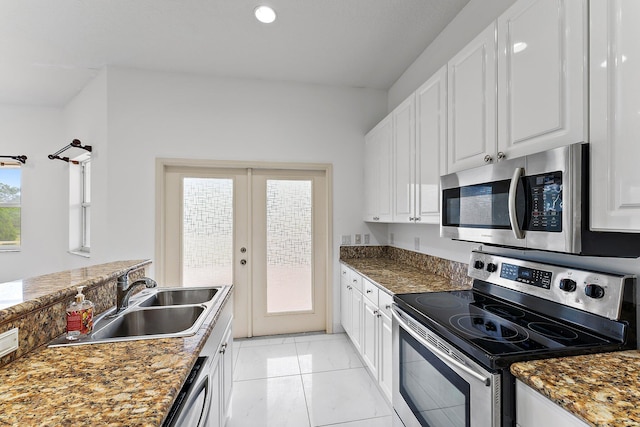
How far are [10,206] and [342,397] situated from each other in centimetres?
488

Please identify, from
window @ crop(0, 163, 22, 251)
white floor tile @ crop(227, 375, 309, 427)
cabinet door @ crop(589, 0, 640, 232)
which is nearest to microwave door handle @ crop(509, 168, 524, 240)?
cabinet door @ crop(589, 0, 640, 232)

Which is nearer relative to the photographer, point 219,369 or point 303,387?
point 219,369

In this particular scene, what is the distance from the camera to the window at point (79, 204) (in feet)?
13.1

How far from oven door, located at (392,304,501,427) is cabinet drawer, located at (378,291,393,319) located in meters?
0.16

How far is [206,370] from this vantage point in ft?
4.07

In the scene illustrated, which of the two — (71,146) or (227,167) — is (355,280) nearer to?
(227,167)

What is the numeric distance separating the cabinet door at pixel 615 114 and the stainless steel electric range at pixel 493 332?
318mm

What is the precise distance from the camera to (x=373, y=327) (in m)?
2.35

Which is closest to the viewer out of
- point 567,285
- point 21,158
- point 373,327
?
point 567,285

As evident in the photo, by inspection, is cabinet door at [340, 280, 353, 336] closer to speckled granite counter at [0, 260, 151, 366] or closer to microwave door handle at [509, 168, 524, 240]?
microwave door handle at [509, 168, 524, 240]

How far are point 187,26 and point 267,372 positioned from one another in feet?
9.68

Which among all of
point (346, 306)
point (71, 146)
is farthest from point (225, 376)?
point (71, 146)

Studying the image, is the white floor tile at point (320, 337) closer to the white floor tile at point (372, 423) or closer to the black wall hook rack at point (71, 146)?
the white floor tile at point (372, 423)

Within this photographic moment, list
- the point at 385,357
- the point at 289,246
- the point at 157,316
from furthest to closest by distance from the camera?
the point at 289,246, the point at 385,357, the point at 157,316
